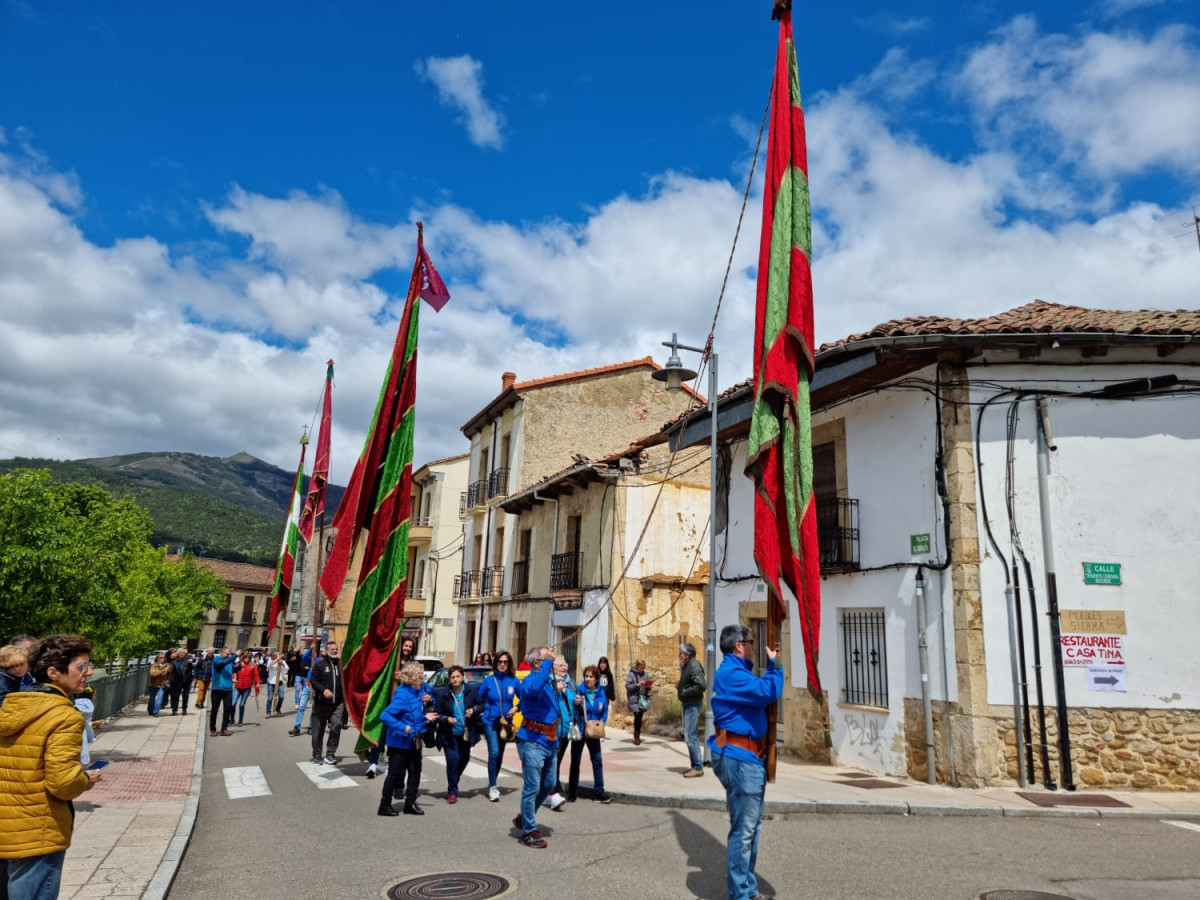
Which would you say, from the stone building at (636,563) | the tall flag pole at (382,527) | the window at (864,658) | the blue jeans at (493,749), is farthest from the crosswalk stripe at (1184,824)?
the stone building at (636,563)

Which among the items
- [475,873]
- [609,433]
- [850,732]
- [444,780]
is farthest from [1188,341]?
[609,433]

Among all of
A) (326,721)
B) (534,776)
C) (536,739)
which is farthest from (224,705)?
(534,776)

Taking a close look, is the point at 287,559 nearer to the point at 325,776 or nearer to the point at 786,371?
the point at 325,776

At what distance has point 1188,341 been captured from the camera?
972cm

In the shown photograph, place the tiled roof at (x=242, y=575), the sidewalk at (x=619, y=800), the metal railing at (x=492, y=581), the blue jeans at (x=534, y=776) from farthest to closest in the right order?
1. the tiled roof at (x=242, y=575)
2. the metal railing at (x=492, y=581)
3. the blue jeans at (x=534, y=776)
4. the sidewalk at (x=619, y=800)

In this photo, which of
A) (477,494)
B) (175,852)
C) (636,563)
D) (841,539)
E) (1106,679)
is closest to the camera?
(175,852)

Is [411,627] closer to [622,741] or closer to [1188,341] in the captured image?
[622,741]

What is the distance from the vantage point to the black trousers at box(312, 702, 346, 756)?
1100cm

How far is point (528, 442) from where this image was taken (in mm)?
26281

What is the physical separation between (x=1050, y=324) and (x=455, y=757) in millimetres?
8553

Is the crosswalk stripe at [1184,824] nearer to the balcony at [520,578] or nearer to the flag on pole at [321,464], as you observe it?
the flag on pole at [321,464]

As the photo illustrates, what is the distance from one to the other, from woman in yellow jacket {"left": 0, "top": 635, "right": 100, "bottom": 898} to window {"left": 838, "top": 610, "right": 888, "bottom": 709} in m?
9.54

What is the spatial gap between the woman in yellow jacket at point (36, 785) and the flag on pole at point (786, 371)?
13.9ft

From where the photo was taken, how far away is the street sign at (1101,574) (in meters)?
9.60
